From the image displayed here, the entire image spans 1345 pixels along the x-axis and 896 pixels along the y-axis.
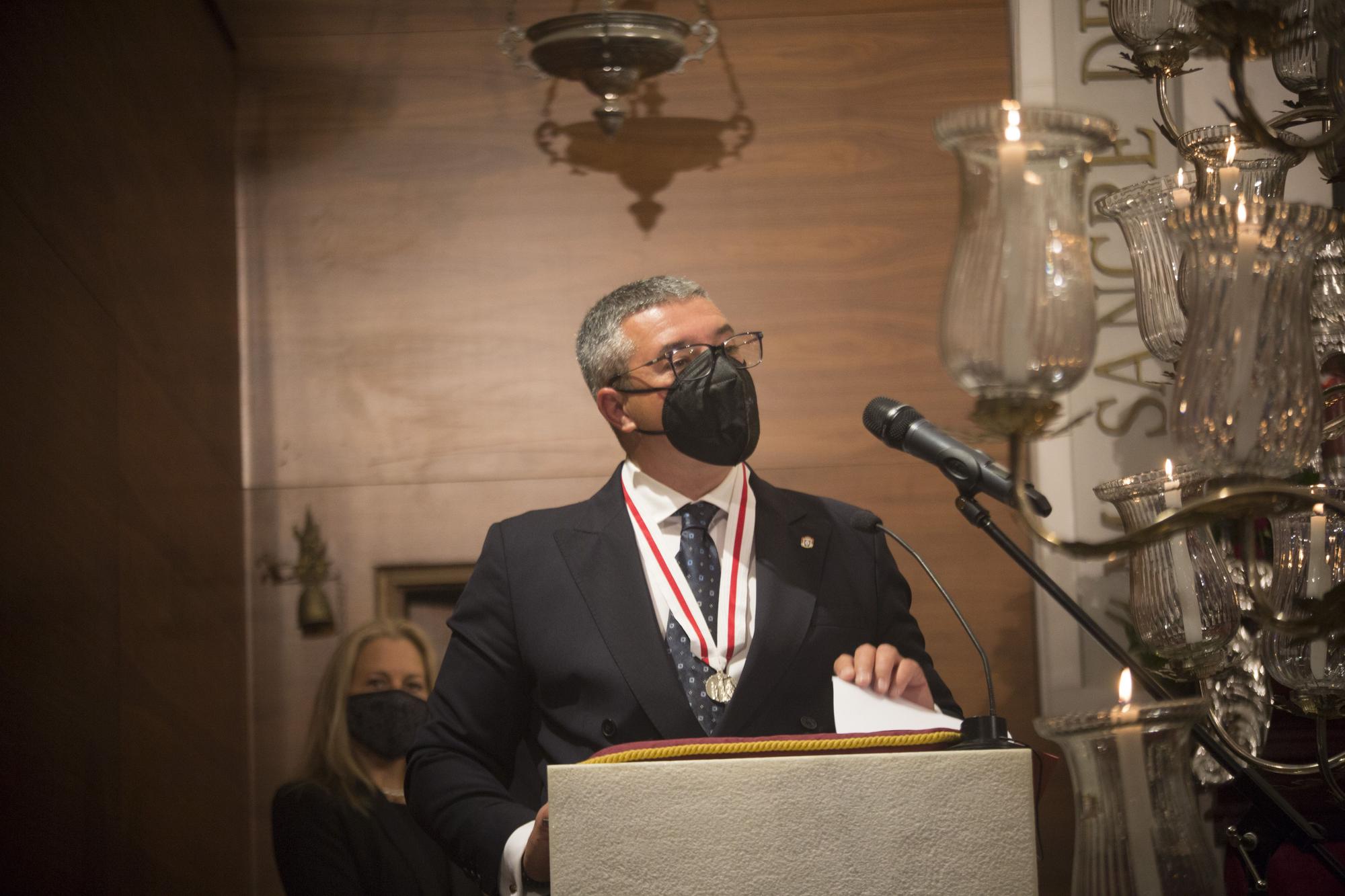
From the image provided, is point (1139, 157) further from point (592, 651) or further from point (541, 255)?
point (592, 651)

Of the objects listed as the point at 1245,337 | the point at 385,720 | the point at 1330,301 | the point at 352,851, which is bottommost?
the point at 352,851

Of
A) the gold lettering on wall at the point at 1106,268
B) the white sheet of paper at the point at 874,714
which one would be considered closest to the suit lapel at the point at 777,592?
the white sheet of paper at the point at 874,714

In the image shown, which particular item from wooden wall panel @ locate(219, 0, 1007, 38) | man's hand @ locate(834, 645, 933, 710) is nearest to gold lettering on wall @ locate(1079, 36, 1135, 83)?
wooden wall panel @ locate(219, 0, 1007, 38)

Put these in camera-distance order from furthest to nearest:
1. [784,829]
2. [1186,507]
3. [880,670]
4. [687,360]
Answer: [687,360], [880,670], [784,829], [1186,507]

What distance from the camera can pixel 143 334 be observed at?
3031 millimetres

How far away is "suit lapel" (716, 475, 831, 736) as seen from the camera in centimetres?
239

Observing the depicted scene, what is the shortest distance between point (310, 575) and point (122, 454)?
905mm

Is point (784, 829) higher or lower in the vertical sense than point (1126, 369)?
lower

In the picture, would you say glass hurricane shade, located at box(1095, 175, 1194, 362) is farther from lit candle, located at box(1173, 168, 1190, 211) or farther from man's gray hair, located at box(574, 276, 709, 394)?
man's gray hair, located at box(574, 276, 709, 394)

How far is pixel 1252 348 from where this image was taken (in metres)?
1.18

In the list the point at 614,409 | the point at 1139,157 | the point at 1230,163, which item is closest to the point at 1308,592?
the point at 1230,163

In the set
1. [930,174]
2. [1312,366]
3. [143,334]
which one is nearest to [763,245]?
[930,174]

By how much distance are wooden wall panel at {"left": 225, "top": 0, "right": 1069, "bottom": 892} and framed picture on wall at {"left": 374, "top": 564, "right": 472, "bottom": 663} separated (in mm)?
31

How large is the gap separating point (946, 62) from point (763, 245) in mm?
736
